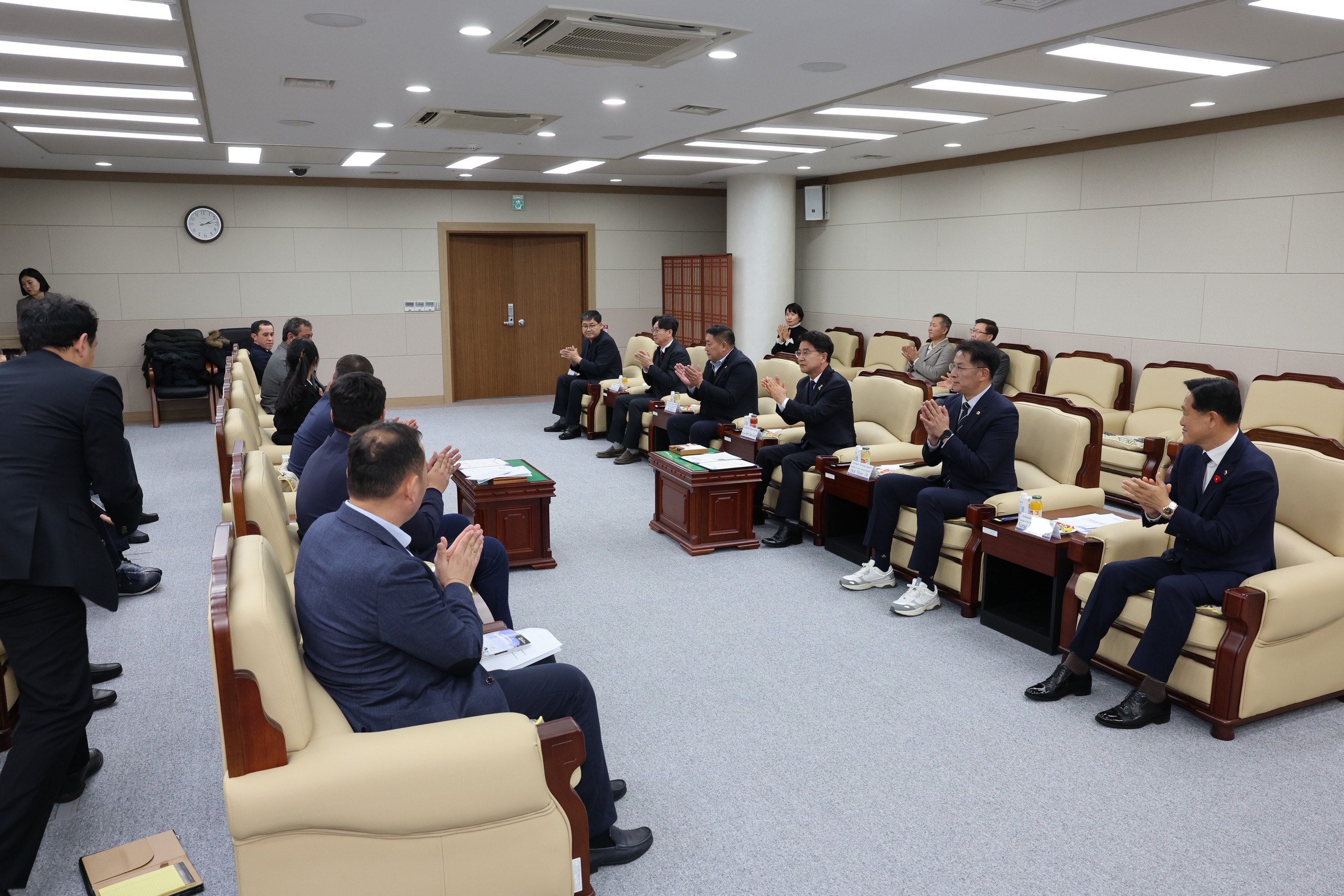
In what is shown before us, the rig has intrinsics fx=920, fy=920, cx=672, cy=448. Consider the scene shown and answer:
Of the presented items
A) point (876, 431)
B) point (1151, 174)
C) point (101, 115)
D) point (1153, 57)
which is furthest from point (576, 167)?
point (1153, 57)

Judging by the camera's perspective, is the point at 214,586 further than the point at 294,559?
No

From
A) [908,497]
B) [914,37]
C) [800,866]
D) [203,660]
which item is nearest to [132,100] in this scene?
[203,660]

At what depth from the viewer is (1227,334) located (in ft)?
23.0

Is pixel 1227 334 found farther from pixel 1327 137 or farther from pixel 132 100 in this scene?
pixel 132 100

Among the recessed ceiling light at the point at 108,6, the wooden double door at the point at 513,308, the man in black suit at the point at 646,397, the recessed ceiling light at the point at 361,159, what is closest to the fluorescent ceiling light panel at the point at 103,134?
the recessed ceiling light at the point at 361,159

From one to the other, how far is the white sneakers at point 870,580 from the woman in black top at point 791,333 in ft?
17.7

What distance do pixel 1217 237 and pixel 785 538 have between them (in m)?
4.25

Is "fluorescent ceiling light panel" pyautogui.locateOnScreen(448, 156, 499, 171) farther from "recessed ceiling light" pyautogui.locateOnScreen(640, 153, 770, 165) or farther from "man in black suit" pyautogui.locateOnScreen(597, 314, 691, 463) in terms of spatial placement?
"man in black suit" pyautogui.locateOnScreen(597, 314, 691, 463)

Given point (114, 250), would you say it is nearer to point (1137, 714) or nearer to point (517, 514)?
point (517, 514)

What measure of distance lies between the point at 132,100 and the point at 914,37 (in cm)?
480

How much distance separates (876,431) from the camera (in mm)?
6332

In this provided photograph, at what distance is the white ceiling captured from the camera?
4.01m

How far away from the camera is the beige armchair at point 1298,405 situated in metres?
6.05

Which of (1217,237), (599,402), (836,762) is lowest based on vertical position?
(836,762)
